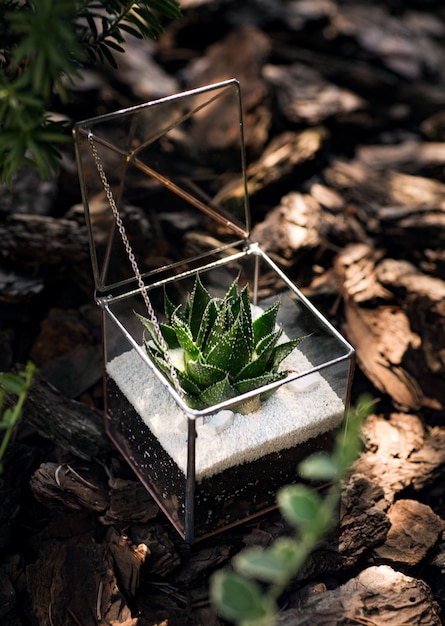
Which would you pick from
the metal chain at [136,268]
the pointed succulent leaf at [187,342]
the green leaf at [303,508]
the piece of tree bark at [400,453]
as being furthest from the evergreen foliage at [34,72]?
the piece of tree bark at [400,453]

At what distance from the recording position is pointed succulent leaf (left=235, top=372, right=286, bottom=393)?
171cm

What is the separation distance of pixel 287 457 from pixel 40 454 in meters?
0.62

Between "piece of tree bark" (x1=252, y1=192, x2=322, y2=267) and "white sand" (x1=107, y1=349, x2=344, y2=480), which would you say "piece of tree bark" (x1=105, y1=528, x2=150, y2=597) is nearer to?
"white sand" (x1=107, y1=349, x2=344, y2=480)

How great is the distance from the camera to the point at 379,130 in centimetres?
317

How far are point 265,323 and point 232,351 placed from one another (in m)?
0.17

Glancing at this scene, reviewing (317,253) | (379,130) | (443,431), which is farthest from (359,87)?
(443,431)

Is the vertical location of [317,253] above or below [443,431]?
above

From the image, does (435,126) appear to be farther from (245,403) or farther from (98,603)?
(98,603)

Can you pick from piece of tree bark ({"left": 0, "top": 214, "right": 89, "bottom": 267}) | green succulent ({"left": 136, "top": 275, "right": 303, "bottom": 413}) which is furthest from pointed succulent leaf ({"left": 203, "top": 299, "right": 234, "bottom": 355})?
piece of tree bark ({"left": 0, "top": 214, "right": 89, "bottom": 267})

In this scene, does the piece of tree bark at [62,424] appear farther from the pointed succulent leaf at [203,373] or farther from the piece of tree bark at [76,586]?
the pointed succulent leaf at [203,373]

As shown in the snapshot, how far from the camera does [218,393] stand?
1.68 metres

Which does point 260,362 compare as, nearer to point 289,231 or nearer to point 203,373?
point 203,373

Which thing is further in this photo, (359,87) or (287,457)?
(359,87)

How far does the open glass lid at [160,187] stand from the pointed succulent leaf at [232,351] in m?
0.33
